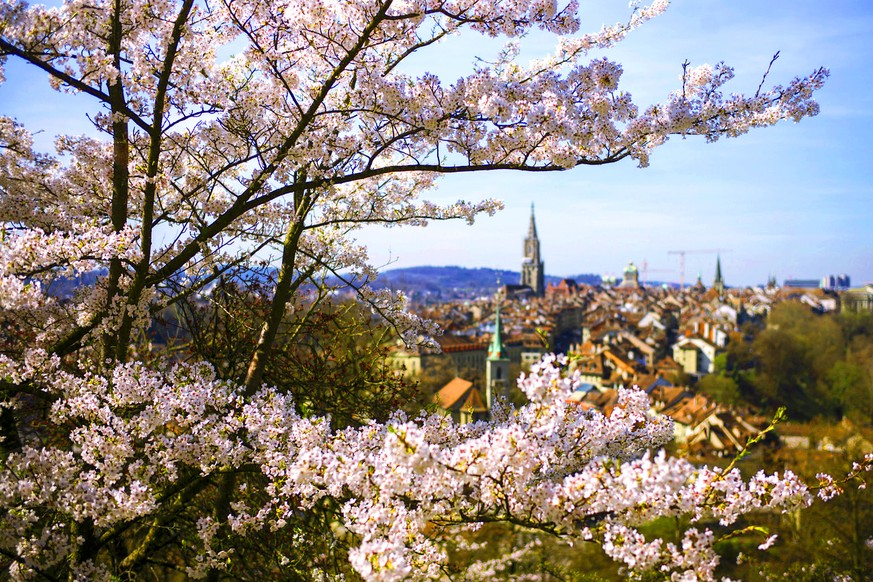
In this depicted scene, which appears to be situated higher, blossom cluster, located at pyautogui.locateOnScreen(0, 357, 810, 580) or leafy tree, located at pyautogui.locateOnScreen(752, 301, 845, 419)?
blossom cluster, located at pyautogui.locateOnScreen(0, 357, 810, 580)

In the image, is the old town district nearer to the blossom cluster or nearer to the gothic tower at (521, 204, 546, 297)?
the blossom cluster

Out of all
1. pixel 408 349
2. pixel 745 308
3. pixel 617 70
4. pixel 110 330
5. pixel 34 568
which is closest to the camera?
pixel 34 568

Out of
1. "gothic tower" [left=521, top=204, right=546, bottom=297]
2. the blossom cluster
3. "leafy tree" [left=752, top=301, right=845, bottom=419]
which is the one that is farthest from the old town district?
"gothic tower" [left=521, top=204, right=546, bottom=297]

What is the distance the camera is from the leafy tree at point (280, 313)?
7.82 feet

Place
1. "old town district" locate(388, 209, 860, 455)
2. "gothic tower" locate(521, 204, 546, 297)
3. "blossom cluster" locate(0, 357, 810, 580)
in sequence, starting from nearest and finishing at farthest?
"blossom cluster" locate(0, 357, 810, 580)
"old town district" locate(388, 209, 860, 455)
"gothic tower" locate(521, 204, 546, 297)

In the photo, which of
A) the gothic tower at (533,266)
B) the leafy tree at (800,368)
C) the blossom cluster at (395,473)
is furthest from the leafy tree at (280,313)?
the gothic tower at (533,266)

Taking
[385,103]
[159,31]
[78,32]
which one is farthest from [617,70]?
[78,32]

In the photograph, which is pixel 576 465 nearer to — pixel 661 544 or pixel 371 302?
pixel 661 544

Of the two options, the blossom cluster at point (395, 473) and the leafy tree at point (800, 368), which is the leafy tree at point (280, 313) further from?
the leafy tree at point (800, 368)

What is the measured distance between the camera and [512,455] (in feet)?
7.64

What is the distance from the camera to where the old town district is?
2988 centimetres

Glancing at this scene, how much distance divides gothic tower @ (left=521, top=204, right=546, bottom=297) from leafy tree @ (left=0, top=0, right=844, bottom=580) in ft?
558

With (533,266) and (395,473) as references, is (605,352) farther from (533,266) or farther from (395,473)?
(533,266)

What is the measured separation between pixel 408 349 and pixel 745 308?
4612 inches
